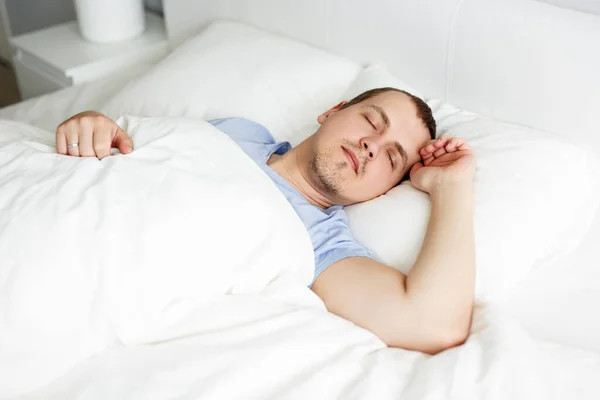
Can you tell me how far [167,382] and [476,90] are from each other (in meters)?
0.94

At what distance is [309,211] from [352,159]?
5.2 inches

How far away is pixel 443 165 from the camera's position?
1274 mm

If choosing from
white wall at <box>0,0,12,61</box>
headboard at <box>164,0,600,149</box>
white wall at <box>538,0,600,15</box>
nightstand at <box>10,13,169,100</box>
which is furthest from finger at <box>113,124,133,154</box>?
white wall at <box>0,0,12,61</box>

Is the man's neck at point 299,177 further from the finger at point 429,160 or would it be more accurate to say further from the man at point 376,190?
the finger at point 429,160

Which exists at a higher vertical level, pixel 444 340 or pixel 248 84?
pixel 248 84

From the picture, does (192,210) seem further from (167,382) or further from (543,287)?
(543,287)

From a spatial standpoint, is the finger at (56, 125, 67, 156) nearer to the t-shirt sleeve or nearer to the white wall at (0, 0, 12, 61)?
the t-shirt sleeve

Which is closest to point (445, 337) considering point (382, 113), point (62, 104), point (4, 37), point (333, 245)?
point (333, 245)

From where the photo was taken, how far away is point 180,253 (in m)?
1.02

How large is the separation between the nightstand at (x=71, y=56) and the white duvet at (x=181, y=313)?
1.16 m

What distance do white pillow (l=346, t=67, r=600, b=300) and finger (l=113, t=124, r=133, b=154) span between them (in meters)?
0.45

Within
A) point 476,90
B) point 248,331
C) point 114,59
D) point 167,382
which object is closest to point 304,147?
point 476,90

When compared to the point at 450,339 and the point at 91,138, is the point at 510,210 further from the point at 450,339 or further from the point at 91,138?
the point at 91,138

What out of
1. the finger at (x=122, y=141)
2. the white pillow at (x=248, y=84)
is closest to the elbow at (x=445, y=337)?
the finger at (x=122, y=141)
